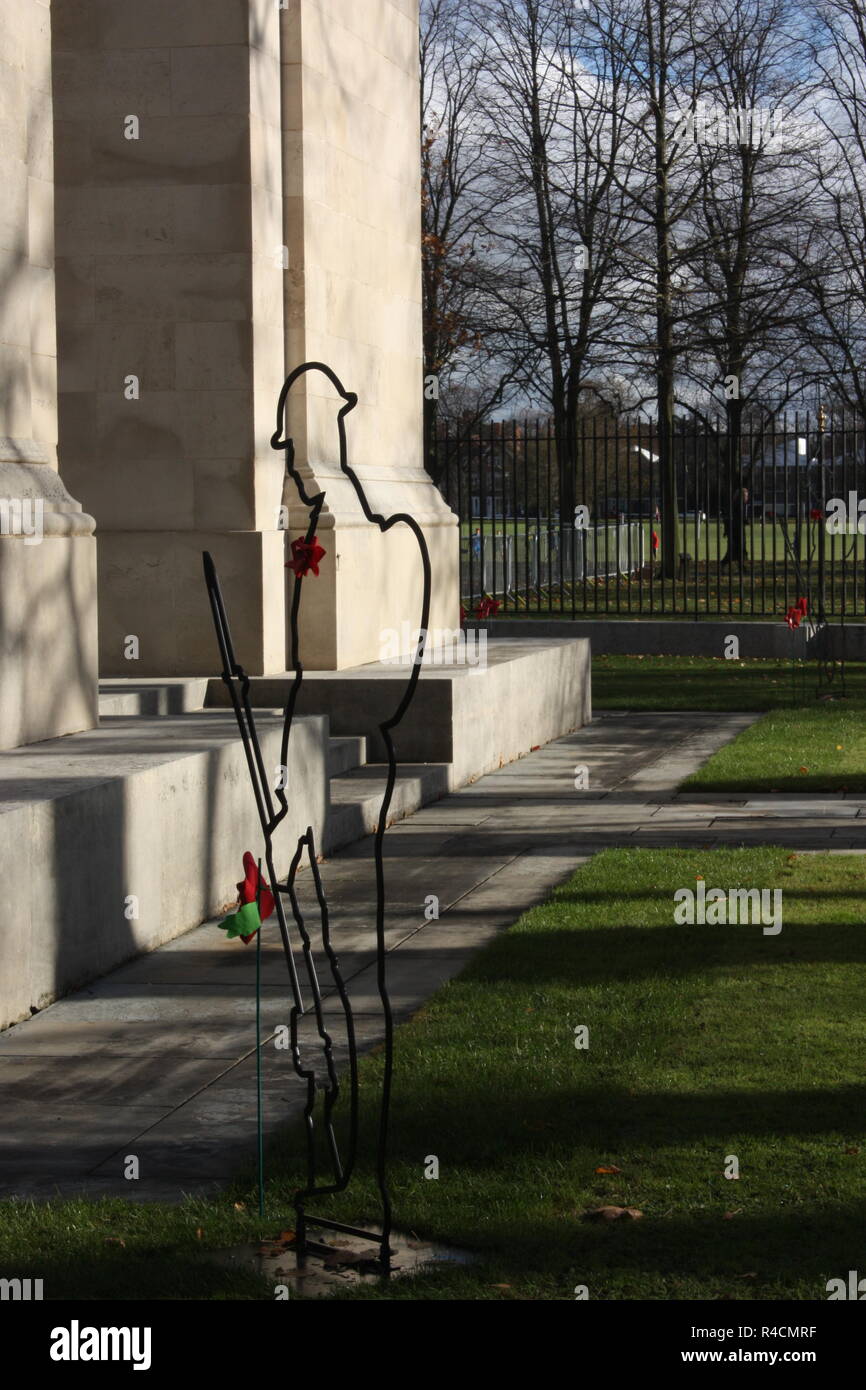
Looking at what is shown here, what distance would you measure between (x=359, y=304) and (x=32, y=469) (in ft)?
21.1

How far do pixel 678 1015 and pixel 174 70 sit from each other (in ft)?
29.4

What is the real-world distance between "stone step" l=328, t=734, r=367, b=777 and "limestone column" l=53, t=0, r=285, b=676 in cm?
111

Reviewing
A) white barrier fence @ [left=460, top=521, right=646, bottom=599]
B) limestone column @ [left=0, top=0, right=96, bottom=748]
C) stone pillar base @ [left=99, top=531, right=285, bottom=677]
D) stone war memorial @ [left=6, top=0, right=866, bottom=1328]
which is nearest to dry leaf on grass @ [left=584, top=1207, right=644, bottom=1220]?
stone war memorial @ [left=6, top=0, right=866, bottom=1328]

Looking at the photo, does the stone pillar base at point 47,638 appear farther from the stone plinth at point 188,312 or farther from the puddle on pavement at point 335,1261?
the puddle on pavement at point 335,1261

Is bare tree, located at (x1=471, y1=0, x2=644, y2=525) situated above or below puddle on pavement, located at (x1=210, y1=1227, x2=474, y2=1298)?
above

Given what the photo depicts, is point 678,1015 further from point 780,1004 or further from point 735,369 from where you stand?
point 735,369

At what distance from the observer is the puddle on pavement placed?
4.29 metres

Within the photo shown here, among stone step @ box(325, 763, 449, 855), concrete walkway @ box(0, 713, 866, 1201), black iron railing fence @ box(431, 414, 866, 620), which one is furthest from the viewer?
black iron railing fence @ box(431, 414, 866, 620)

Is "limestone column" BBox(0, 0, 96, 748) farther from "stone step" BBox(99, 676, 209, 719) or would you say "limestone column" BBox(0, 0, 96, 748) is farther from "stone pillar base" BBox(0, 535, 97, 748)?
"stone step" BBox(99, 676, 209, 719)

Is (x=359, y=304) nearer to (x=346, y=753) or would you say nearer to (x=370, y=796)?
(x=346, y=753)

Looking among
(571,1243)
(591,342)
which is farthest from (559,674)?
(591,342)

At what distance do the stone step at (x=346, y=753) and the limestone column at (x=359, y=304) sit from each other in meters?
1.16

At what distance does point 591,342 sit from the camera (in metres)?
33.2

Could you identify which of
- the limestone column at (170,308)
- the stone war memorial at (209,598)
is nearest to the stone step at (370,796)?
the stone war memorial at (209,598)
